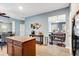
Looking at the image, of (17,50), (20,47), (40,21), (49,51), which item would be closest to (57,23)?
(40,21)

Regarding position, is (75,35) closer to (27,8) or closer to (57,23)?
(57,23)

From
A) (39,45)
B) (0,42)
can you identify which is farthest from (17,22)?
(39,45)

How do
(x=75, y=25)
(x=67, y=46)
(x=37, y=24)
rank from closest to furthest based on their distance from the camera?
(x=75, y=25), (x=67, y=46), (x=37, y=24)

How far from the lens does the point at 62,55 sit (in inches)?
79.8

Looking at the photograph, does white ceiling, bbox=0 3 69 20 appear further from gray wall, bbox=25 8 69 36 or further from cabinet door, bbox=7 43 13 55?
cabinet door, bbox=7 43 13 55

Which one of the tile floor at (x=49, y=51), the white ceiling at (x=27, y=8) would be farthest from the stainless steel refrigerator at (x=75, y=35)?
the white ceiling at (x=27, y=8)

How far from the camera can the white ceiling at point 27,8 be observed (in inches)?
79.0

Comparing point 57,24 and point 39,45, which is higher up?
point 57,24

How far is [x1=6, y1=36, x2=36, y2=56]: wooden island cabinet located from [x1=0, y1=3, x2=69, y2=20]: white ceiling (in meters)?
0.52

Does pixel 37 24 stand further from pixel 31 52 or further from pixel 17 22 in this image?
pixel 31 52

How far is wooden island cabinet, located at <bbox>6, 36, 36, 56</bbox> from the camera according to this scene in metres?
2.06

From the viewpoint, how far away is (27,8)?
207 cm

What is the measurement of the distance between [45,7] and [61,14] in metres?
0.38

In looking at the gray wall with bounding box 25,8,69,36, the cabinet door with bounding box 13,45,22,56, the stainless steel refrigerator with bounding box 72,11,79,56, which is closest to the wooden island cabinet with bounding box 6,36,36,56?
the cabinet door with bounding box 13,45,22,56
